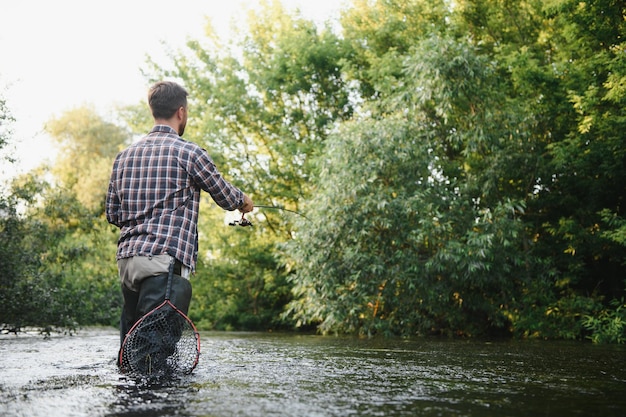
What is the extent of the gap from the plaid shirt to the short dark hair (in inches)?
7.7

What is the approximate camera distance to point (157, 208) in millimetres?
4066

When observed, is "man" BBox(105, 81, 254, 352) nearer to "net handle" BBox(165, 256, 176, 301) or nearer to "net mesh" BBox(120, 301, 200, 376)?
"net handle" BBox(165, 256, 176, 301)

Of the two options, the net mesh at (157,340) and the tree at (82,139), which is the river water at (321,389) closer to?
the net mesh at (157,340)

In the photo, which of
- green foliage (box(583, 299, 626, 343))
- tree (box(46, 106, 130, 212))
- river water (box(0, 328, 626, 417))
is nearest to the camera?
river water (box(0, 328, 626, 417))

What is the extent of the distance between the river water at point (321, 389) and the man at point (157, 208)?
557 millimetres

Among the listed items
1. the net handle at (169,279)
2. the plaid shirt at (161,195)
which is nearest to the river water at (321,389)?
the net handle at (169,279)

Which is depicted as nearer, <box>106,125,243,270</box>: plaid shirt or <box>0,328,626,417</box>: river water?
<box>0,328,626,417</box>: river water

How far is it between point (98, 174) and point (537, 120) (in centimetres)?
1994

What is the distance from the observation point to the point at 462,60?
39.5ft

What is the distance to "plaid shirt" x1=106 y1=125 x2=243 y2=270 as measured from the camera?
13.2 feet

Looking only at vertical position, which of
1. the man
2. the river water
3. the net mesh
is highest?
the man

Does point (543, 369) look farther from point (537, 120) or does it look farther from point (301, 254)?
point (537, 120)

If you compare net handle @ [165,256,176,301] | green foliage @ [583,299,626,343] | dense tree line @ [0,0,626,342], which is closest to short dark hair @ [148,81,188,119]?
net handle @ [165,256,176,301]

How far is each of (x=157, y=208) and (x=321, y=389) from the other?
1.53 m
